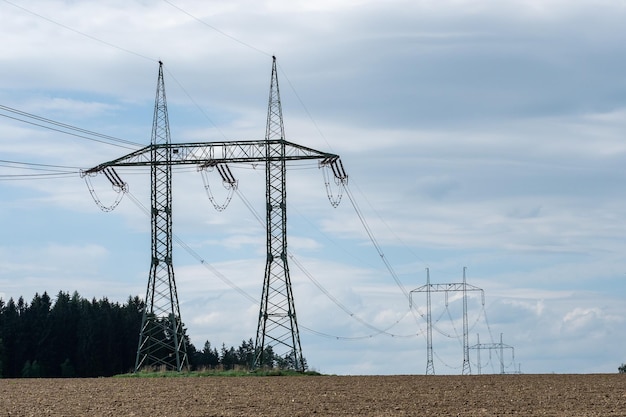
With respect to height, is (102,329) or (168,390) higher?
(102,329)

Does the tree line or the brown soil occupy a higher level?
the tree line

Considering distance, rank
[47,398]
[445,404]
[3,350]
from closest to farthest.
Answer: [445,404] → [47,398] → [3,350]

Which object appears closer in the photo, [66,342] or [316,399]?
[316,399]

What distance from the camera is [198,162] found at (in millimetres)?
78312

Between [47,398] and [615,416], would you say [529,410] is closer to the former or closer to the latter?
[615,416]

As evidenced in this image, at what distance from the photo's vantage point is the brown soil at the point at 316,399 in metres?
42.3

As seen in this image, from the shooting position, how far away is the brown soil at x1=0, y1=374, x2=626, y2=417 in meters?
42.3

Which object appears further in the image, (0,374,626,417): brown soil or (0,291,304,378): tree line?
(0,291,304,378): tree line

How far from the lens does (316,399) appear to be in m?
49.1

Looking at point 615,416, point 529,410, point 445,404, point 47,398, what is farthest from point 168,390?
point 615,416

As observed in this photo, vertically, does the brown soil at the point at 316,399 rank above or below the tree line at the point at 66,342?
below

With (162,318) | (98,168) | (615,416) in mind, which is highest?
(98,168)

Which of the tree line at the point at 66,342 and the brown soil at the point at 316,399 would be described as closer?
the brown soil at the point at 316,399

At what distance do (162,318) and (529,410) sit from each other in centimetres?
3889
